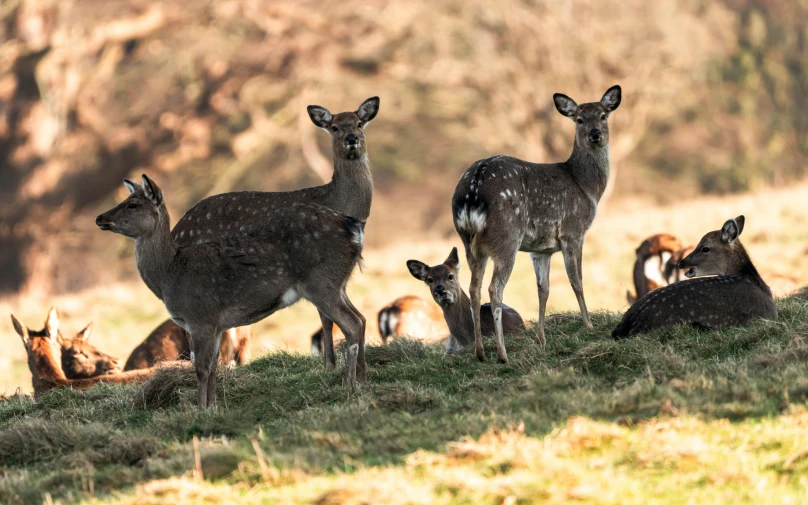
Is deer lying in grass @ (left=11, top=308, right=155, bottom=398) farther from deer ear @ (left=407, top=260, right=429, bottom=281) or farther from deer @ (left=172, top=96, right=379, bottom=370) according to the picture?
deer ear @ (left=407, top=260, right=429, bottom=281)

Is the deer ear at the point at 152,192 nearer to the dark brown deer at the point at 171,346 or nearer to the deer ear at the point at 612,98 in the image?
the dark brown deer at the point at 171,346

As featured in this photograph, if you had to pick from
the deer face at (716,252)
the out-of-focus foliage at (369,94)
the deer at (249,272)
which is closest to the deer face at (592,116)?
the deer face at (716,252)

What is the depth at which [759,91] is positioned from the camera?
48312 millimetres

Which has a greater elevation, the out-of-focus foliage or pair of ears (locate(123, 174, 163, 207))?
the out-of-focus foliage

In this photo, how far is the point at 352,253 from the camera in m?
8.95

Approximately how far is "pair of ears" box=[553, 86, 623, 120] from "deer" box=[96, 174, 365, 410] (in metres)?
3.37

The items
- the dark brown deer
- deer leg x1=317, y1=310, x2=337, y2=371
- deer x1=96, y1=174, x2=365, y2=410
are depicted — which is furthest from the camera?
the dark brown deer

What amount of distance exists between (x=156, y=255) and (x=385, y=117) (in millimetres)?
41015

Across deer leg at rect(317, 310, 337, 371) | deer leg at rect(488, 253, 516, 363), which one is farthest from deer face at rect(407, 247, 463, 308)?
deer leg at rect(488, 253, 516, 363)

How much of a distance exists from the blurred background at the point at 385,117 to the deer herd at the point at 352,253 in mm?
4645

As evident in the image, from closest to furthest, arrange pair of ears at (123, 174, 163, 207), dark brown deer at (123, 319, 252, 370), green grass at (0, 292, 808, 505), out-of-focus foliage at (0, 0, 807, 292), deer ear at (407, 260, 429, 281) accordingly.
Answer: green grass at (0, 292, 808, 505) < pair of ears at (123, 174, 163, 207) < deer ear at (407, 260, 429, 281) < dark brown deer at (123, 319, 252, 370) < out-of-focus foliage at (0, 0, 807, 292)

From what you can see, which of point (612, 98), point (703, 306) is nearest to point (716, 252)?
point (703, 306)

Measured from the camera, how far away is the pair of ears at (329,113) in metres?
11.4

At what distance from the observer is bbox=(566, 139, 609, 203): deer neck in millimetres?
10977
